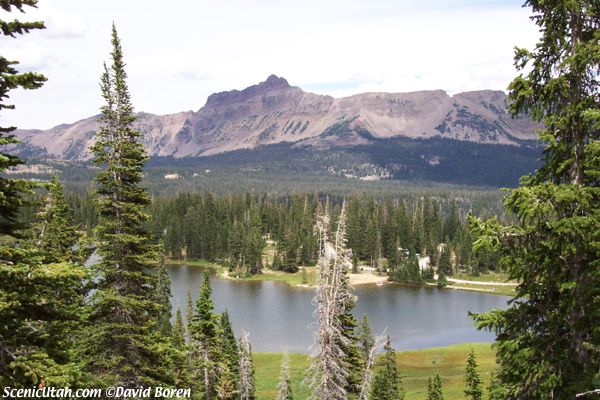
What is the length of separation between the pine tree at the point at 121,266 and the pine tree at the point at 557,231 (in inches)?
527

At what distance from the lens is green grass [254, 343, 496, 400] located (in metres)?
61.0

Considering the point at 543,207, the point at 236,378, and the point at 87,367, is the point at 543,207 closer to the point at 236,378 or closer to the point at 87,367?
the point at 87,367

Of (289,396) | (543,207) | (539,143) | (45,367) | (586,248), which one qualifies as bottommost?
(289,396)

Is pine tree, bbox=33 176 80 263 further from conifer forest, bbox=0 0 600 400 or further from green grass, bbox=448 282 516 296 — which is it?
green grass, bbox=448 282 516 296

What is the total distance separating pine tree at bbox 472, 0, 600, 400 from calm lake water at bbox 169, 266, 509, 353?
6542 centimetres

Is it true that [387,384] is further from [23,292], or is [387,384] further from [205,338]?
[23,292]

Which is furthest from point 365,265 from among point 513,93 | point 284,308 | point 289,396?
point 513,93

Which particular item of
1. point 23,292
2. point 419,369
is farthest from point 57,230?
point 419,369

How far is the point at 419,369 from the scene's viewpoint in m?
72.7

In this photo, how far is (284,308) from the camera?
110438 millimetres

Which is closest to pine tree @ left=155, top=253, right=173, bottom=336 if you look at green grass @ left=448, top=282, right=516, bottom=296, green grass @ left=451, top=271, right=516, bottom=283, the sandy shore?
the sandy shore

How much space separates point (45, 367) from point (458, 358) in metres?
77.6

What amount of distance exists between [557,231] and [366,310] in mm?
101449

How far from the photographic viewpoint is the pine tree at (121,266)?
19.6 metres
